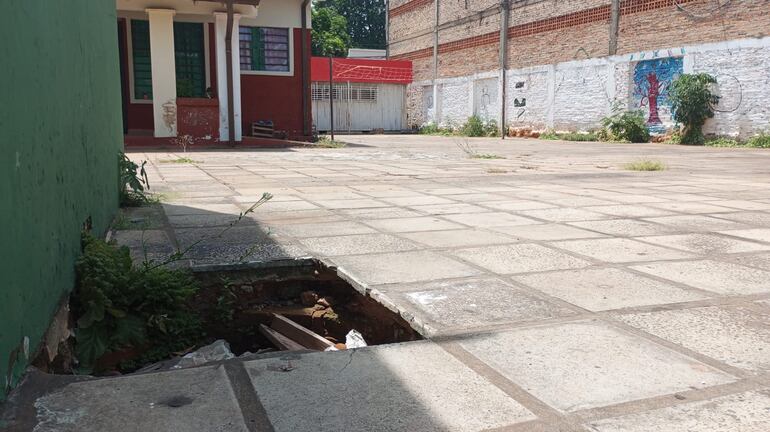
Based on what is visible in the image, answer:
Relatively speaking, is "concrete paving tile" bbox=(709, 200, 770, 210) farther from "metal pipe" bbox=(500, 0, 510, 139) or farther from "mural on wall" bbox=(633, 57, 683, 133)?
"metal pipe" bbox=(500, 0, 510, 139)

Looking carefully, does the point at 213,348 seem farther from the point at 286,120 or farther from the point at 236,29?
the point at 286,120

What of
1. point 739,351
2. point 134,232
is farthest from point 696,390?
point 134,232

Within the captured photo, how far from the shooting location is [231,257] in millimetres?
3121

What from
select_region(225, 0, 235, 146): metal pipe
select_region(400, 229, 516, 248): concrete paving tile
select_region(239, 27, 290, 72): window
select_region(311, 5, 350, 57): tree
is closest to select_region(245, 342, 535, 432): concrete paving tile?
select_region(400, 229, 516, 248): concrete paving tile

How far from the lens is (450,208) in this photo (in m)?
5.03

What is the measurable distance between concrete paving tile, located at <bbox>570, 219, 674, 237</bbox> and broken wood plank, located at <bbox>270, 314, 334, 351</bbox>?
2152mm

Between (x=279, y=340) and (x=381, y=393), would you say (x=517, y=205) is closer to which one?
(x=279, y=340)

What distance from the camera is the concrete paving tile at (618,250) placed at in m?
3.25

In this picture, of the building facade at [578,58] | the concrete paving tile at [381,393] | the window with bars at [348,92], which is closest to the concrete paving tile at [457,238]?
the concrete paving tile at [381,393]

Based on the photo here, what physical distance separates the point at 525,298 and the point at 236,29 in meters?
11.8

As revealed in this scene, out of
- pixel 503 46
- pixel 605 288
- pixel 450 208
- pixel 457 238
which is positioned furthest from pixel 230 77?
pixel 503 46

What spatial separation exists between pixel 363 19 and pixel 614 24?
3317cm

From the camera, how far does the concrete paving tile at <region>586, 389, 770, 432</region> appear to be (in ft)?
4.86

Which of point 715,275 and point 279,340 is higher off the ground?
point 715,275
